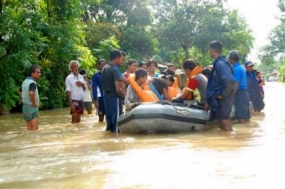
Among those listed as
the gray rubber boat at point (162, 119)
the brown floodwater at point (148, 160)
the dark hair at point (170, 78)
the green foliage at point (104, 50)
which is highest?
the green foliage at point (104, 50)

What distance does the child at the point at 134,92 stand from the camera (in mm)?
7326

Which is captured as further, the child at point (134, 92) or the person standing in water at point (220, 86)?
the child at point (134, 92)

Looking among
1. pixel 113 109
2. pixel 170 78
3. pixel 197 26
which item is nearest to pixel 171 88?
pixel 170 78

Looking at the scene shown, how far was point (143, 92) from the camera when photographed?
24.8 ft

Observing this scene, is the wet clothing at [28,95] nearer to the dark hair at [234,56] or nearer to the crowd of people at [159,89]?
the crowd of people at [159,89]

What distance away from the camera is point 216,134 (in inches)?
270

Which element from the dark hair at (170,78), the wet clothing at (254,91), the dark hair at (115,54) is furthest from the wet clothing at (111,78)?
the wet clothing at (254,91)

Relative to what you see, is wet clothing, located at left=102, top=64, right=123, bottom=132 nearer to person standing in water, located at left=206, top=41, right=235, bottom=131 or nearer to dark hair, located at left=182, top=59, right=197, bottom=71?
dark hair, located at left=182, top=59, right=197, bottom=71

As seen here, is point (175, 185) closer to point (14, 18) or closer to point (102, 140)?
point (102, 140)

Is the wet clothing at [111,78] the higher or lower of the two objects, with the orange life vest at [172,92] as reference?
higher

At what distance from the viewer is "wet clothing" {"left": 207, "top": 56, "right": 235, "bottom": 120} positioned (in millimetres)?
6691

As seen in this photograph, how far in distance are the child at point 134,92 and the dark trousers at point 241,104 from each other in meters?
2.16

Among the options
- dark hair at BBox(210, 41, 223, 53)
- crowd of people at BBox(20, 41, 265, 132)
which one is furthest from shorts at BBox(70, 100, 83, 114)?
dark hair at BBox(210, 41, 223, 53)

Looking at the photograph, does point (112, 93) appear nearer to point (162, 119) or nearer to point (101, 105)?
point (162, 119)
